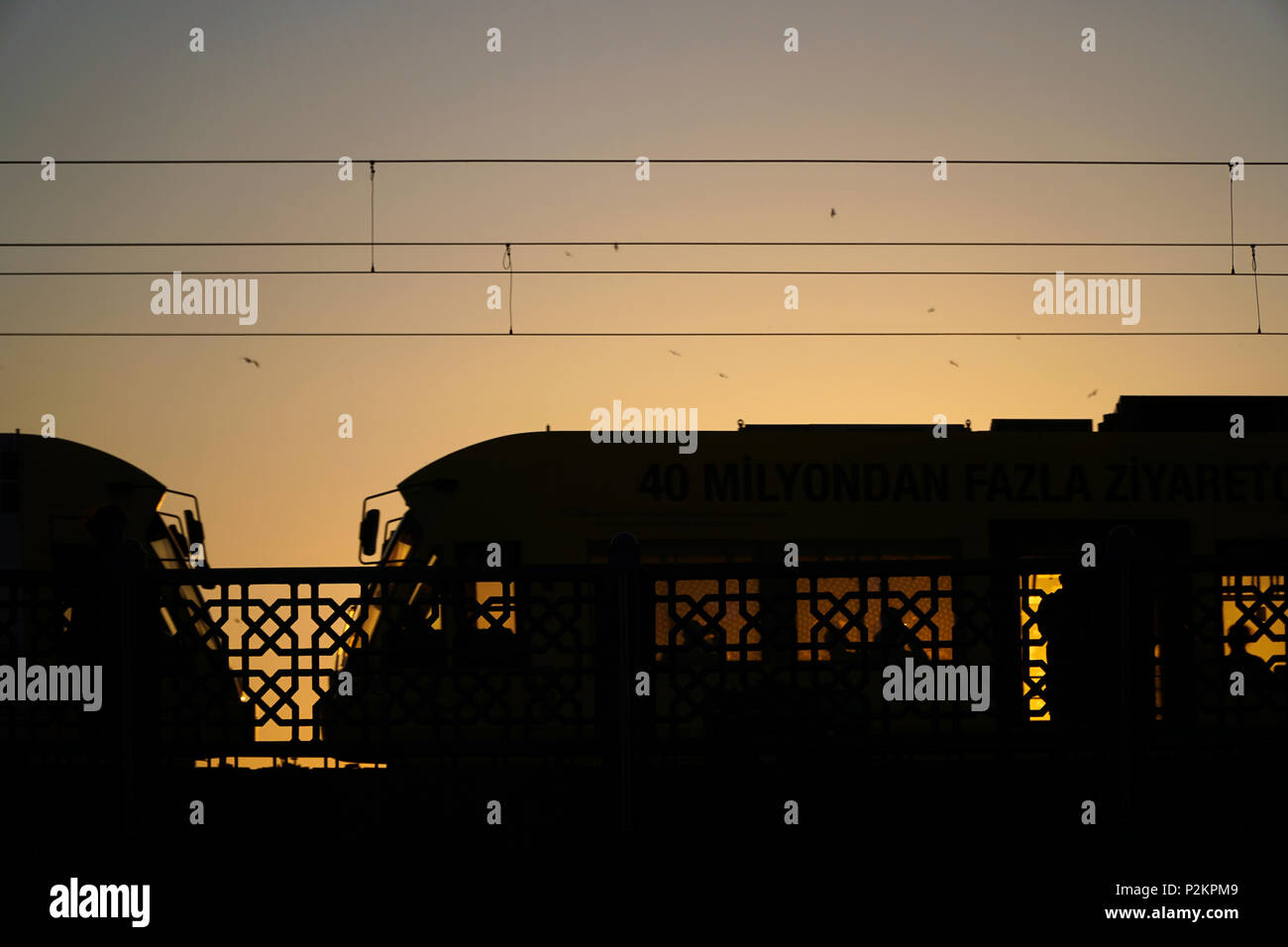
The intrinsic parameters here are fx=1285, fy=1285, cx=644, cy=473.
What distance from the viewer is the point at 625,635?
23.1 feet

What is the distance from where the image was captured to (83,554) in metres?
11.5

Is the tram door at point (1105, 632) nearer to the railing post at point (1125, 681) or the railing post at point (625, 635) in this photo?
the railing post at point (1125, 681)

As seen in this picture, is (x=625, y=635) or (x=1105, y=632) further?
(x=1105, y=632)

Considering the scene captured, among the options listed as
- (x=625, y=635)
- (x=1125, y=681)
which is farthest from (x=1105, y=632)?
(x=625, y=635)

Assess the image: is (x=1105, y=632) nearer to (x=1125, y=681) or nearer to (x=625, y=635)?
(x=1125, y=681)

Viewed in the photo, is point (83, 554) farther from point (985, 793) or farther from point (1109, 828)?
point (1109, 828)

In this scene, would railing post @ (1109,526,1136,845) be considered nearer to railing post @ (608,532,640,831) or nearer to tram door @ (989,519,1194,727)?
tram door @ (989,519,1194,727)

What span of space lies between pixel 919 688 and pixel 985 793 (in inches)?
55.0

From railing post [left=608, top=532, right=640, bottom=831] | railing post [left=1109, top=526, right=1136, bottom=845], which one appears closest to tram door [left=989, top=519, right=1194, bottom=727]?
railing post [left=1109, top=526, right=1136, bottom=845]

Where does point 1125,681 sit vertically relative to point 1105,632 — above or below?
below

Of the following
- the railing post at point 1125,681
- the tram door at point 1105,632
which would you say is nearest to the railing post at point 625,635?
the tram door at point 1105,632
